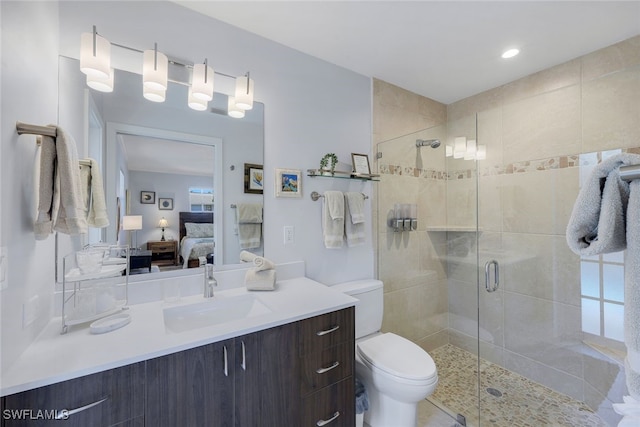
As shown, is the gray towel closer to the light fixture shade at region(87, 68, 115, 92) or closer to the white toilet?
the white toilet

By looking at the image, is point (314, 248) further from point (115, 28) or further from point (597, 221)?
point (115, 28)

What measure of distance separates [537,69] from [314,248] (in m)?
2.25

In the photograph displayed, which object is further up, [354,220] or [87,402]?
[354,220]

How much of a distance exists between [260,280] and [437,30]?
189 centimetres

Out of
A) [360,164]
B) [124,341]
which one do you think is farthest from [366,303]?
[124,341]

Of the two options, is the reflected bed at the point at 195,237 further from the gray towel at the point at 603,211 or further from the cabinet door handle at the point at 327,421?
the gray towel at the point at 603,211

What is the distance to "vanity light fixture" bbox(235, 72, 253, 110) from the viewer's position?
158cm

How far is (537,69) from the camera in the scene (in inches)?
81.6

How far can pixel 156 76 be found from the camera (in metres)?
1.35

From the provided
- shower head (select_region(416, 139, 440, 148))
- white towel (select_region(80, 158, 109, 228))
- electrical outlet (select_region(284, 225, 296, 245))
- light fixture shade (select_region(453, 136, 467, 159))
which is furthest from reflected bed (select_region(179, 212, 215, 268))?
light fixture shade (select_region(453, 136, 467, 159))

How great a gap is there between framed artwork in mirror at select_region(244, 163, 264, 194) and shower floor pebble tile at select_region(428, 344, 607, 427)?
2.01 m

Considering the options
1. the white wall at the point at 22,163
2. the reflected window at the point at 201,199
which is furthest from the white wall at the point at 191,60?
the reflected window at the point at 201,199

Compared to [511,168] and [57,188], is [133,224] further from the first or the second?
[511,168]

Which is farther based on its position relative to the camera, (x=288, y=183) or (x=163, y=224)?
(x=288, y=183)
